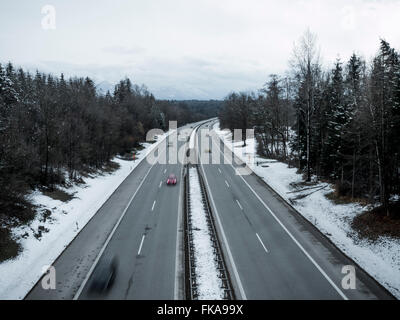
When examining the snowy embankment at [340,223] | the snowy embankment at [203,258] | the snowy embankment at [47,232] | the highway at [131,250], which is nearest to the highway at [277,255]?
the snowy embankment at [340,223]

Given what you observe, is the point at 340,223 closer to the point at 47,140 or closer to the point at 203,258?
the point at 203,258

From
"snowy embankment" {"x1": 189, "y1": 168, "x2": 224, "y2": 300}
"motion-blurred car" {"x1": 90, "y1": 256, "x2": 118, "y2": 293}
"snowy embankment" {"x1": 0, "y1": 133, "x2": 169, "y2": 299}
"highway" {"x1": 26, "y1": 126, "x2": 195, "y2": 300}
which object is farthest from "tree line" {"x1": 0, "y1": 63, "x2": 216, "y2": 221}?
"snowy embankment" {"x1": 189, "y1": 168, "x2": 224, "y2": 300}

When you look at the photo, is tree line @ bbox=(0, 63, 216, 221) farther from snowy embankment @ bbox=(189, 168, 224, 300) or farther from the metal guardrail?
the metal guardrail

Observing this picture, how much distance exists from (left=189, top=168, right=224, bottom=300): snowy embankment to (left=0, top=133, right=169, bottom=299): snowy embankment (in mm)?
8281

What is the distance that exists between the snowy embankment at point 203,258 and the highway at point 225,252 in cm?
89

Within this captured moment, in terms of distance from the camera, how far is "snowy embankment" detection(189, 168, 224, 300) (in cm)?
1484

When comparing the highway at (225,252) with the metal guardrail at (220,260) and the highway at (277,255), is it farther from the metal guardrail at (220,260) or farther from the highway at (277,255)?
the metal guardrail at (220,260)

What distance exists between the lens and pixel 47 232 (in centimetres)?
2188

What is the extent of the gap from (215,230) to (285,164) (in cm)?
2519

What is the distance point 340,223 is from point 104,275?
1609 centimetres

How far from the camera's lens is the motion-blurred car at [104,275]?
1520 centimetres

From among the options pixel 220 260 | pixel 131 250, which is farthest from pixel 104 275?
pixel 220 260
